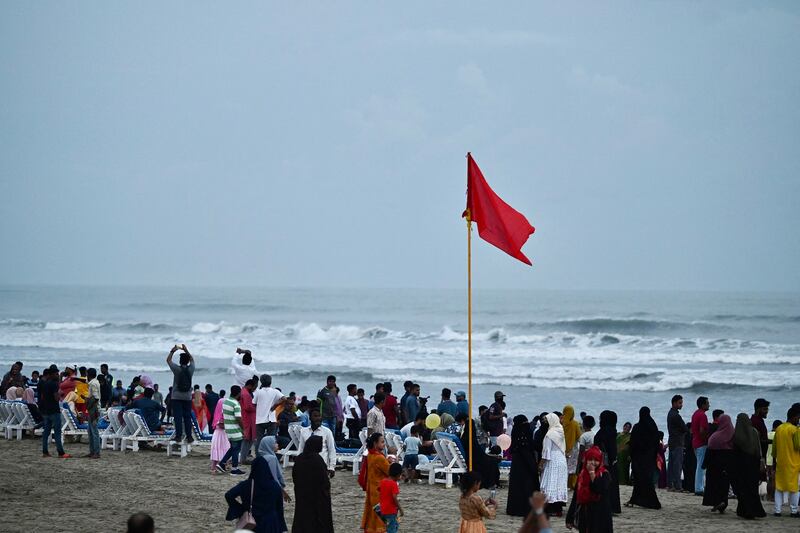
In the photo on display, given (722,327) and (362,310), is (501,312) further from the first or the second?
(722,327)

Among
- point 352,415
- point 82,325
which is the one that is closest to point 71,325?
point 82,325

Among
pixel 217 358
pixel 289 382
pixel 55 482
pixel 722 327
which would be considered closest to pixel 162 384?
pixel 289 382

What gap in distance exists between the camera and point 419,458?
44.1 ft

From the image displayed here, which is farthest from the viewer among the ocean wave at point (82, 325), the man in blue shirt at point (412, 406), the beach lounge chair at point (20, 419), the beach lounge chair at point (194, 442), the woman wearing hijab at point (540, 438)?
the ocean wave at point (82, 325)

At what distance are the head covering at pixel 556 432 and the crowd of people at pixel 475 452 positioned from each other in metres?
0.01

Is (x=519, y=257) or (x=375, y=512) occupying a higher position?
(x=519, y=257)

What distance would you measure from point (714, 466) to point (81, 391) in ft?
35.7

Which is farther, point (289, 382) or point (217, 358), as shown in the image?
point (217, 358)

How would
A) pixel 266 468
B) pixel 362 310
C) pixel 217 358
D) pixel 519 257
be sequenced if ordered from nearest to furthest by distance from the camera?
pixel 266 468 → pixel 519 257 → pixel 217 358 → pixel 362 310

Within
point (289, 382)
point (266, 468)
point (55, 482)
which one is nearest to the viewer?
point (266, 468)

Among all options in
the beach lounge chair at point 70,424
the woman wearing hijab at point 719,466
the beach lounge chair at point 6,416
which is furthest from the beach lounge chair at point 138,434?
the woman wearing hijab at point 719,466

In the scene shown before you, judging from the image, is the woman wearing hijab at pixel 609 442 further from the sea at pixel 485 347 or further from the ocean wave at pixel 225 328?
the ocean wave at pixel 225 328

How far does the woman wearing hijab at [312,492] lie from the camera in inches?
332

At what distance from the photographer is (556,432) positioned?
11156 millimetres
